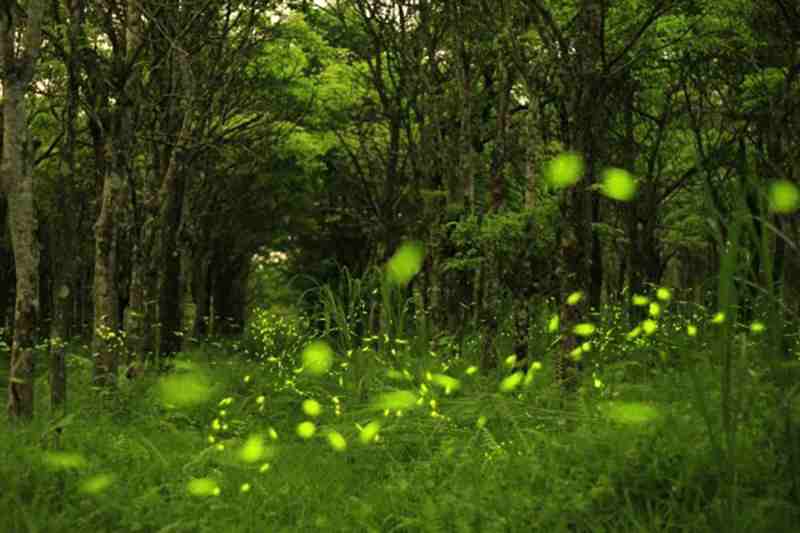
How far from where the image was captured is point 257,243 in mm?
32719

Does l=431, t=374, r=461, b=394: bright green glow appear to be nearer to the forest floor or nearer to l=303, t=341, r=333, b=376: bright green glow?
the forest floor

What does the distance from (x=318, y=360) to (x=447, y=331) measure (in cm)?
378

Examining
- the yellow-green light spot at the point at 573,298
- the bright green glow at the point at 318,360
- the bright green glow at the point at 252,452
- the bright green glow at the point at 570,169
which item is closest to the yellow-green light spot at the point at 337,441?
the bright green glow at the point at 252,452

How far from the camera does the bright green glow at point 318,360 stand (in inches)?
340

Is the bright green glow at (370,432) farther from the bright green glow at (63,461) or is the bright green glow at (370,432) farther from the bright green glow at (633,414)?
the bright green glow at (63,461)

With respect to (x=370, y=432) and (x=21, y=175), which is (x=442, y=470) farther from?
(x=21, y=175)

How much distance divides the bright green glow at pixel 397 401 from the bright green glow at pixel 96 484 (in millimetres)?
2100

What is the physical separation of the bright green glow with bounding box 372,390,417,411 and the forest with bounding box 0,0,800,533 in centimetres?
3

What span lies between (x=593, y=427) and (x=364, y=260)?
2504 centimetres

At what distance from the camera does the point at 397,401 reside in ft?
22.2

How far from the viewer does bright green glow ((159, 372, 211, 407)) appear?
372 inches

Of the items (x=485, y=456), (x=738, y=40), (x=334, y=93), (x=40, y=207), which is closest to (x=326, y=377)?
(x=485, y=456)

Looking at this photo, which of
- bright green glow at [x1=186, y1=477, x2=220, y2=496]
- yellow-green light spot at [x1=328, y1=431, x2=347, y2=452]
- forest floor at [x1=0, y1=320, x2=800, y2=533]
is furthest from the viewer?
yellow-green light spot at [x1=328, y1=431, x2=347, y2=452]

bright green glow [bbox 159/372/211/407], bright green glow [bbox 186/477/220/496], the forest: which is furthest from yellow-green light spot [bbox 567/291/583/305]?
bright green glow [bbox 159/372/211/407]
